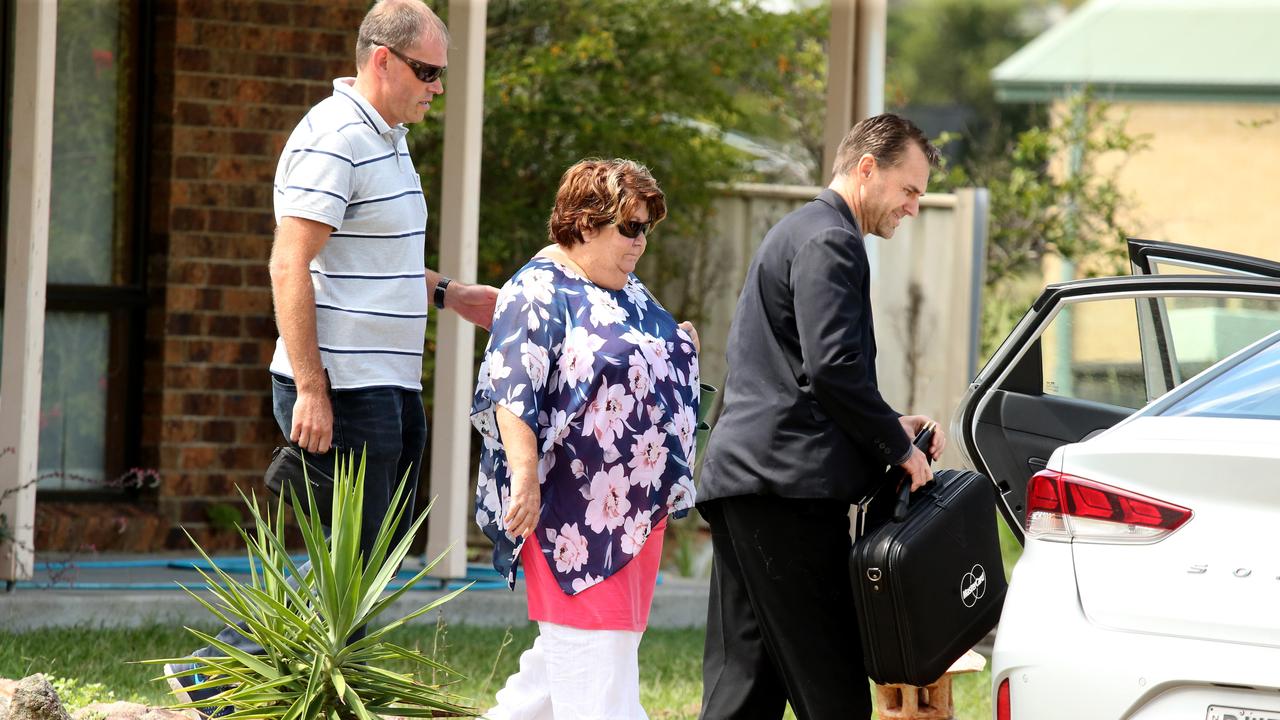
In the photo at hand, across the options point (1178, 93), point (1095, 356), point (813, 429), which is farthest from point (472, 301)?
point (1178, 93)

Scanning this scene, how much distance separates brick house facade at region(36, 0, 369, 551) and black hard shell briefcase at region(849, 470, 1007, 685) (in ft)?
14.6

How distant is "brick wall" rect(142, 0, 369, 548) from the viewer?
24.7 feet

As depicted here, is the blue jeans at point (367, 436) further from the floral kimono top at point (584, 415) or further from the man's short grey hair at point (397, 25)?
the man's short grey hair at point (397, 25)

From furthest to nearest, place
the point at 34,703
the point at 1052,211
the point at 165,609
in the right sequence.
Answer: the point at 1052,211, the point at 165,609, the point at 34,703

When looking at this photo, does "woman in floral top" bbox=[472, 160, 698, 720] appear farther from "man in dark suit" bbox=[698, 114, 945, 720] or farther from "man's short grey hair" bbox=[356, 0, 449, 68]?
"man's short grey hair" bbox=[356, 0, 449, 68]

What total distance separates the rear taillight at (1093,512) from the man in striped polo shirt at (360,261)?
1.72 m

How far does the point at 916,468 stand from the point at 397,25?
179cm

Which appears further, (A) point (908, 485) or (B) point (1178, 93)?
(B) point (1178, 93)

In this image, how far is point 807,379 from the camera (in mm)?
3977

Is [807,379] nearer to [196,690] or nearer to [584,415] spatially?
[584,415]

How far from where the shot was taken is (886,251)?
841 cm

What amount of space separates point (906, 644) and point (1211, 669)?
2.84ft

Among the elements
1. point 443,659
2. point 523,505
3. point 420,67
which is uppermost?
point 420,67

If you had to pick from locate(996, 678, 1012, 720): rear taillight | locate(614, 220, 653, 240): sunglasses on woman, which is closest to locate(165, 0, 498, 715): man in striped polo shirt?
locate(614, 220, 653, 240): sunglasses on woman
